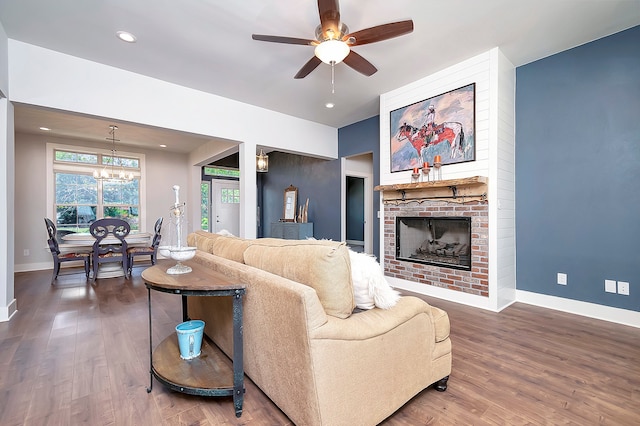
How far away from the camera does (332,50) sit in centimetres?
236

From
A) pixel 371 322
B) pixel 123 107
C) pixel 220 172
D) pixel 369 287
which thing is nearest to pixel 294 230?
pixel 220 172

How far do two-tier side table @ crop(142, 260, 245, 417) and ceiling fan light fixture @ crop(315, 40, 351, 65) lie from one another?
1927 millimetres

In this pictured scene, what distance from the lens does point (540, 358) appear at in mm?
2117

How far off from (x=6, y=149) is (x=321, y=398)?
3778mm

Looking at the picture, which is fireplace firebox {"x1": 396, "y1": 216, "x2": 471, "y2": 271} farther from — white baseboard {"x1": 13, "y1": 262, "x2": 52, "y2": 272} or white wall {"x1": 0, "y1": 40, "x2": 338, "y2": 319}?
white baseboard {"x1": 13, "y1": 262, "x2": 52, "y2": 272}

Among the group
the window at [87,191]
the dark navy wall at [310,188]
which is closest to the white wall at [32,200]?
the window at [87,191]

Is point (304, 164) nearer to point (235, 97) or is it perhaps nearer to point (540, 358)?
point (235, 97)

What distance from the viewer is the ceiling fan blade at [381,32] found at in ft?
7.39

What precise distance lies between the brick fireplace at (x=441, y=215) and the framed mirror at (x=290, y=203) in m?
3.01

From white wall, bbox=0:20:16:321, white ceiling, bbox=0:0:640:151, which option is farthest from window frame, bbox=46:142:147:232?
white ceiling, bbox=0:0:640:151

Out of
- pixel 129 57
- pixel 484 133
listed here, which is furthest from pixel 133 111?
pixel 484 133

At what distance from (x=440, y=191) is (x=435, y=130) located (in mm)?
773

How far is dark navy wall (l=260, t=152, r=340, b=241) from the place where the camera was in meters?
5.93

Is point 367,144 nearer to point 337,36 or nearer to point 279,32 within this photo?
point 279,32
